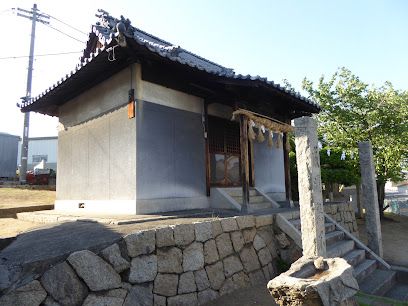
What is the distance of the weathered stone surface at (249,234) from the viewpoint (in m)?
6.51

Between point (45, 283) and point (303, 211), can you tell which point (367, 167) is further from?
point (45, 283)

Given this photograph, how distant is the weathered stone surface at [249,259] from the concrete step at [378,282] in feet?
7.30

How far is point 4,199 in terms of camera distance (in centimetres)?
1350

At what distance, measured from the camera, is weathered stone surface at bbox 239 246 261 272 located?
20.4 ft

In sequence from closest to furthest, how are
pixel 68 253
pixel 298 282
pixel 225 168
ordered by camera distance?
pixel 298 282
pixel 68 253
pixel 225 168

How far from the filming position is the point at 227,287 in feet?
18.4

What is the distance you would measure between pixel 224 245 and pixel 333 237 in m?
3.43

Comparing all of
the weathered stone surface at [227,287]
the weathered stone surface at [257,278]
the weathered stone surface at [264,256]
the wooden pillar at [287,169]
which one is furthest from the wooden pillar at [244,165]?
the wooden pillar at [287,169]

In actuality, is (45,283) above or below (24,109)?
below

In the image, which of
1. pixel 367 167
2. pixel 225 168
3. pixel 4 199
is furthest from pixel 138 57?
pixel 4 199

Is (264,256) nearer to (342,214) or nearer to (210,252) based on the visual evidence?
(210,252)

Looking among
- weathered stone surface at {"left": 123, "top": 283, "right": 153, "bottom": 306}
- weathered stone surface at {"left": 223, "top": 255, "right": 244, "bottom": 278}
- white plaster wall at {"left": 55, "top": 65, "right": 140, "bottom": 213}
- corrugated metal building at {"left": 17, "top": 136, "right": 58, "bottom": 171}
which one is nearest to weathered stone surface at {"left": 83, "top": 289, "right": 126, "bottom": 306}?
weathered stone surface at {"left": 123, "top": 283, "right": 153, "bottom": 306}

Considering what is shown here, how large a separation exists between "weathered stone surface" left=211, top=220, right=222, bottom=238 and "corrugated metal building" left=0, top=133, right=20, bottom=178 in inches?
980

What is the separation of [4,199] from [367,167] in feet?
49.6
